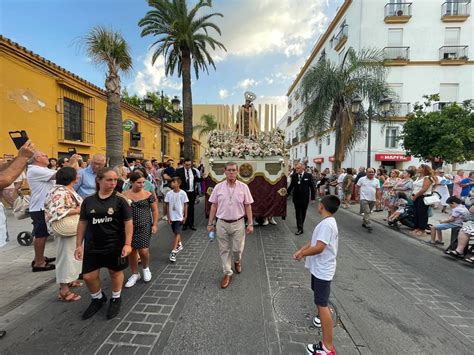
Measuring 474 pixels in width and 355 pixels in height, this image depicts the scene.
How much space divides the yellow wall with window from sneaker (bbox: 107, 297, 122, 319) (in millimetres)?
4823

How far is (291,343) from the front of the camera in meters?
2.54

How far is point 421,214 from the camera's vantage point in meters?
6.98

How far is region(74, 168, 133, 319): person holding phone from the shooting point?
9.16ft

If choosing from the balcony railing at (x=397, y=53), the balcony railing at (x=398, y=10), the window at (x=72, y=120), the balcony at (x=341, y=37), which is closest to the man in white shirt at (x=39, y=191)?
the window at (x=72, y=120)

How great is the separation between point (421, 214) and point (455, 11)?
991 inches

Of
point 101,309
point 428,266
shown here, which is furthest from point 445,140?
point 101,309

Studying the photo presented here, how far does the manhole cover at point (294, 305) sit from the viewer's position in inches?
117

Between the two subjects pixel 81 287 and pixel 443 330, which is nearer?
pixel 443 330

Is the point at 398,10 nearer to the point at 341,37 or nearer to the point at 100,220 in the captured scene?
the point at 341,37

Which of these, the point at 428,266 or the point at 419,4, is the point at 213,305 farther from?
the point at 419,4

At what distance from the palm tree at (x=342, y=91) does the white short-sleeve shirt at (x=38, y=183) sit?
13194 millimetres

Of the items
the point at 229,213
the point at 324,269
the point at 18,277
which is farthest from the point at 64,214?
the point at 324,269

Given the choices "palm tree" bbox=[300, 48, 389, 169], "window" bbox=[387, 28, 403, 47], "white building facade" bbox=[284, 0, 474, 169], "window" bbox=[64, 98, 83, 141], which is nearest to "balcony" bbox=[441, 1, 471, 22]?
"white building facade" bbox=[284, 0, 474, 169]

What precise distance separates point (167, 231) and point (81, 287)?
3.25 meters
